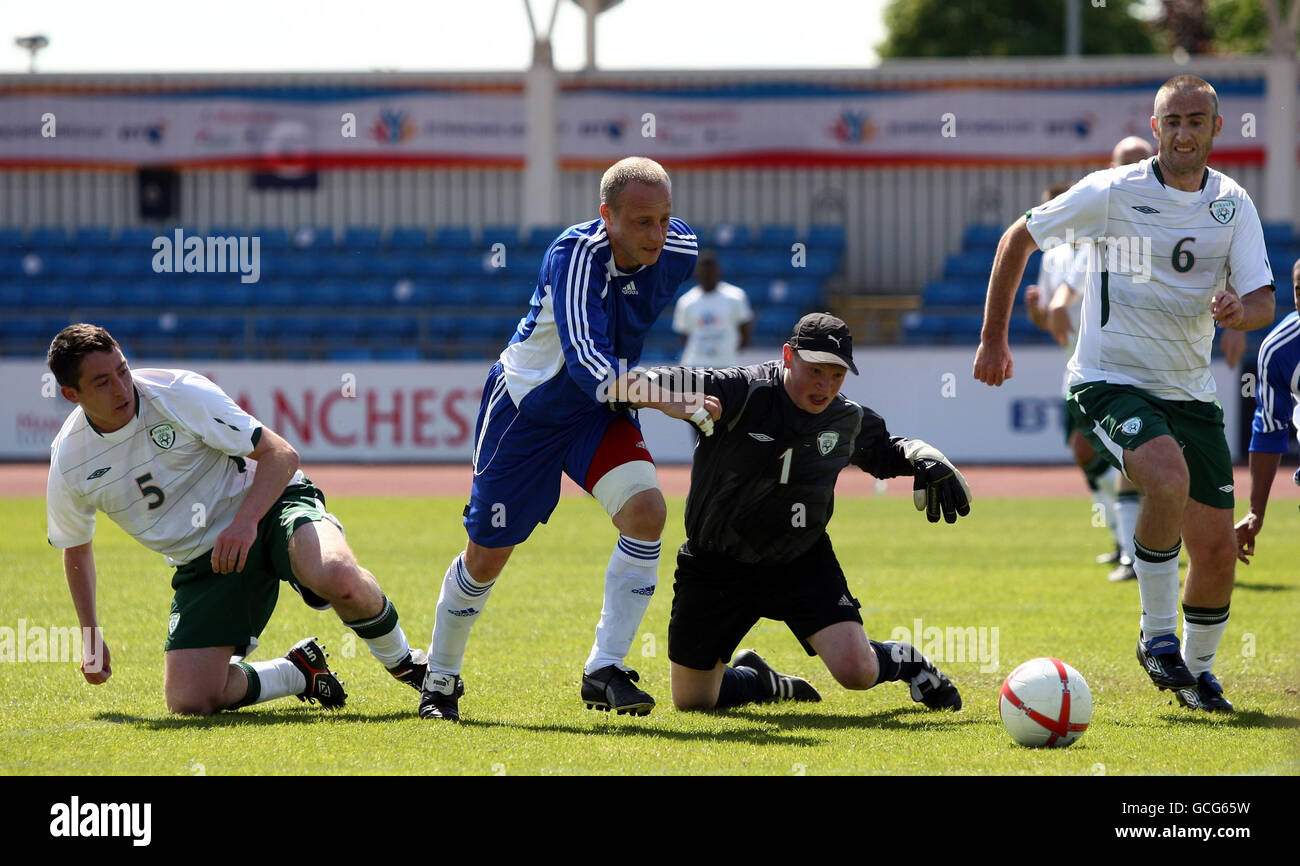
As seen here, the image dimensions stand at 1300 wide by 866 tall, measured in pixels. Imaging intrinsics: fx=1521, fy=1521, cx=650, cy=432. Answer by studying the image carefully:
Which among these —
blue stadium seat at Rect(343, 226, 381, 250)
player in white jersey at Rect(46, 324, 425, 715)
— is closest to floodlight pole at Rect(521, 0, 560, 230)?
blue stadium seat at Rect(343, 226, 381, 250)

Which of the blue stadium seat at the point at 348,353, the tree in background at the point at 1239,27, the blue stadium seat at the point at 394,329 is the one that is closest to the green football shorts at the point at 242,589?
the blue stadium seat at the point at 348,353

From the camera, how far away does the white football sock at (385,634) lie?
602cm

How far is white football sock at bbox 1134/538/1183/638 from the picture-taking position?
5.99 metres

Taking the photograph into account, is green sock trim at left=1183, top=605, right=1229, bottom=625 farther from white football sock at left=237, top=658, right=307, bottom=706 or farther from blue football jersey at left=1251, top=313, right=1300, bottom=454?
white football sock at left=237, top=658, right=307, bottom=706

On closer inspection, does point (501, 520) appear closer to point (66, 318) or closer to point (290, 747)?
point (290, 747)

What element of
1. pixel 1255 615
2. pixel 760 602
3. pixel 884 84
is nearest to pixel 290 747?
pixel 760 602

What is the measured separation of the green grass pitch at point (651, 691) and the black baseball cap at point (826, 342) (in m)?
1.38

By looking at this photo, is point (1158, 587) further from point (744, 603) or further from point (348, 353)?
point (348, 353)

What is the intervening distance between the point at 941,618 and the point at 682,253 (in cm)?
347

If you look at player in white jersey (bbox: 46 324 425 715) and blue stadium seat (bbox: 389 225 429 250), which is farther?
blue stadium seat (bbox: 389 225 429 250)

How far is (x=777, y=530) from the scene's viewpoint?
612 cm

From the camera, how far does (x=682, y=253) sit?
594 centimetres

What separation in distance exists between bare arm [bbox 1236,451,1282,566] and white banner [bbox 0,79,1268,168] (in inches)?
815

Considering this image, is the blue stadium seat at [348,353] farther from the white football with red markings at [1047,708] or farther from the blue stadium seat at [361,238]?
the white football with red markings at [1047,708]
